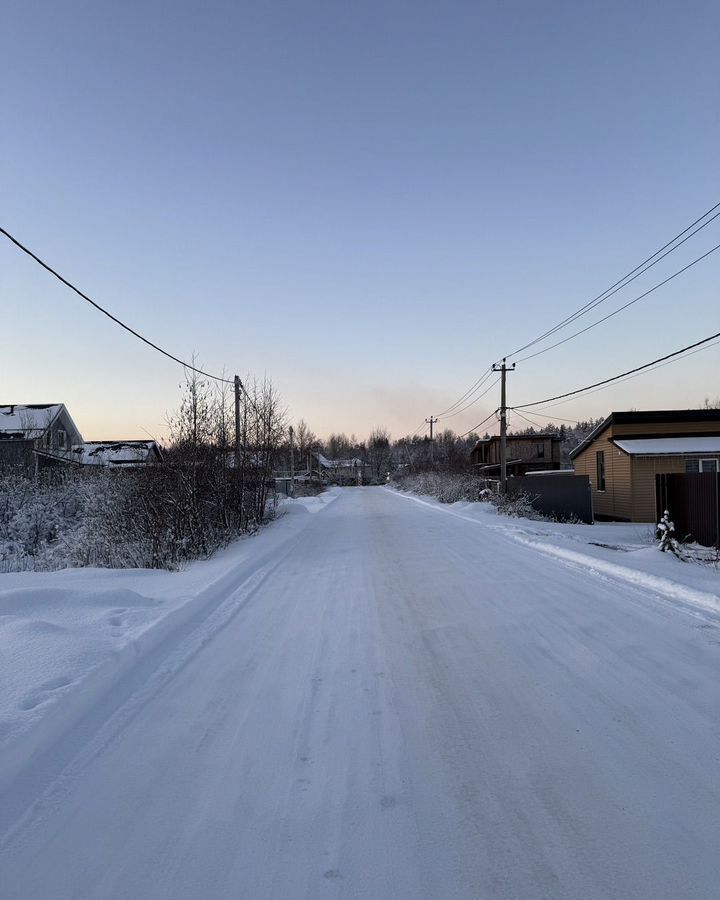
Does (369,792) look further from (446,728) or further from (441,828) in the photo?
(446,728)

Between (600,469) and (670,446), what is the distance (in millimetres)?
3964

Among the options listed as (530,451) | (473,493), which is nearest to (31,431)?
(473,493)

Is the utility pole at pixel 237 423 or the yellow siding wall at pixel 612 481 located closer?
the utility pole at pixel 237 423

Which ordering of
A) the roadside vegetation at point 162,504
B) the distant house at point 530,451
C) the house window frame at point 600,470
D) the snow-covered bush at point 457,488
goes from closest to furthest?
the roadside vegetation at point 162,504 < the house window frame at point 600,470 < the snow-covered bush at point 457,488 < the distant house at point 530,451

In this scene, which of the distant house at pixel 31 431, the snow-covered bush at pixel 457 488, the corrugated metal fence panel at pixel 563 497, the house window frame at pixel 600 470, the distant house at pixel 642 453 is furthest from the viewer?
the distant house at pixel 31 431

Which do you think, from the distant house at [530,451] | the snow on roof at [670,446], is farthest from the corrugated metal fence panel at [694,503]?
the distant house at [530,451]

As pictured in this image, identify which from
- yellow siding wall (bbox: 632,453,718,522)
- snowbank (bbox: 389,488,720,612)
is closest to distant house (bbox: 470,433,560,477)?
yellow siding wall (bbox: 632,453,718,522)

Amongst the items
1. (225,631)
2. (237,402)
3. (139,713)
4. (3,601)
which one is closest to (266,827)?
(139,713)

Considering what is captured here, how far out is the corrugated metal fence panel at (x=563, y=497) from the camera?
21547 millimetres

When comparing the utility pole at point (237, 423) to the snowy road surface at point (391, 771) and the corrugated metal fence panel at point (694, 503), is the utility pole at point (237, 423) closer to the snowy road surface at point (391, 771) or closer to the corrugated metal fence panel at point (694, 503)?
the snowy road surface at point (391, 771)

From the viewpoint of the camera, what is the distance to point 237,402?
58.6 feet

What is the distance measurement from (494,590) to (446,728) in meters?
3.97

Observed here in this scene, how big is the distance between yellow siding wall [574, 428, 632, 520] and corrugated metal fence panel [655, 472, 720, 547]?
6733 millimetres

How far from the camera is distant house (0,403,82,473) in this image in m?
35.0
